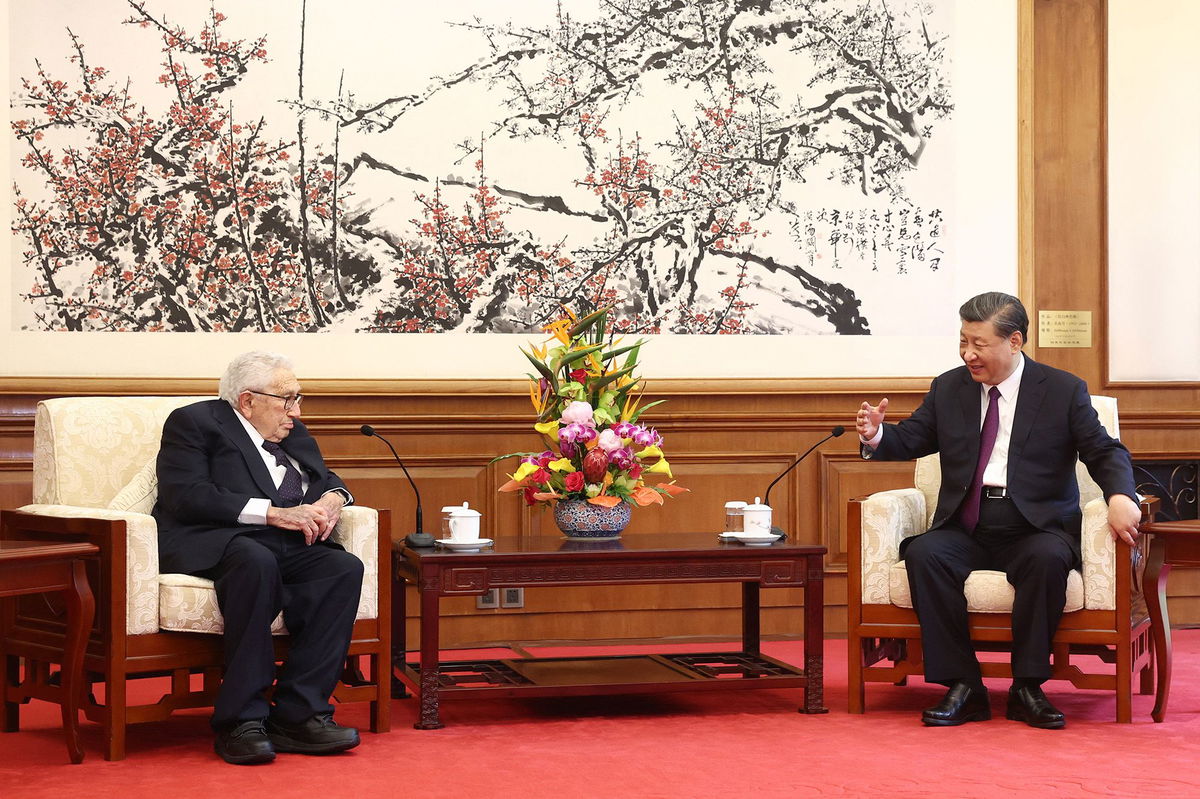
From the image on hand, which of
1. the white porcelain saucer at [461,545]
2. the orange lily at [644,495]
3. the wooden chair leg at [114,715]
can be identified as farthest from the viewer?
the orange lily at [644,495]

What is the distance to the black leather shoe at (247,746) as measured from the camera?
320cm

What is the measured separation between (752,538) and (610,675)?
0.57 m

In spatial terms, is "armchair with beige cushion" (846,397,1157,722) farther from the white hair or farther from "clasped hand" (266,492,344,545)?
the white hair

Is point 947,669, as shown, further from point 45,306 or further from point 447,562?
point 45,306

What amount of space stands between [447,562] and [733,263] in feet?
6.45

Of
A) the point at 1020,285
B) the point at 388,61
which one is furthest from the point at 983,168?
the point at 388,61

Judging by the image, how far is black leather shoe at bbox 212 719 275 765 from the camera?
3.20 metres

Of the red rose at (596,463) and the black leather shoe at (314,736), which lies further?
the red rose at (596,463)

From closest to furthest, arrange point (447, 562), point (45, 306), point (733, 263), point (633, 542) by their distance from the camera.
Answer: point (447, 562), point (633, 542), point (45, 306), point (733, 263)

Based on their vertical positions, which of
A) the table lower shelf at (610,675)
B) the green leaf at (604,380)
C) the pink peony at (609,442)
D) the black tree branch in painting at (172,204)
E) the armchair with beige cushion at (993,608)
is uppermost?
the black tree branch in painting at (172,204)

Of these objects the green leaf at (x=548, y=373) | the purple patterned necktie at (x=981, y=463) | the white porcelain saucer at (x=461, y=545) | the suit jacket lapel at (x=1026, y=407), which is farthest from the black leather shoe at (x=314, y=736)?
the suit jacket lapel at (x=1026, y=407)

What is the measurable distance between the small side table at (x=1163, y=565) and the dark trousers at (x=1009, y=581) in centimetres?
23

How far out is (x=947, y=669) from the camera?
145 inches

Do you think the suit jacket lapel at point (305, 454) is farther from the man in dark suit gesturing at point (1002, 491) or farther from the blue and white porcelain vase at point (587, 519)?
the man in dark suit gesturing at point (1002, 491)
